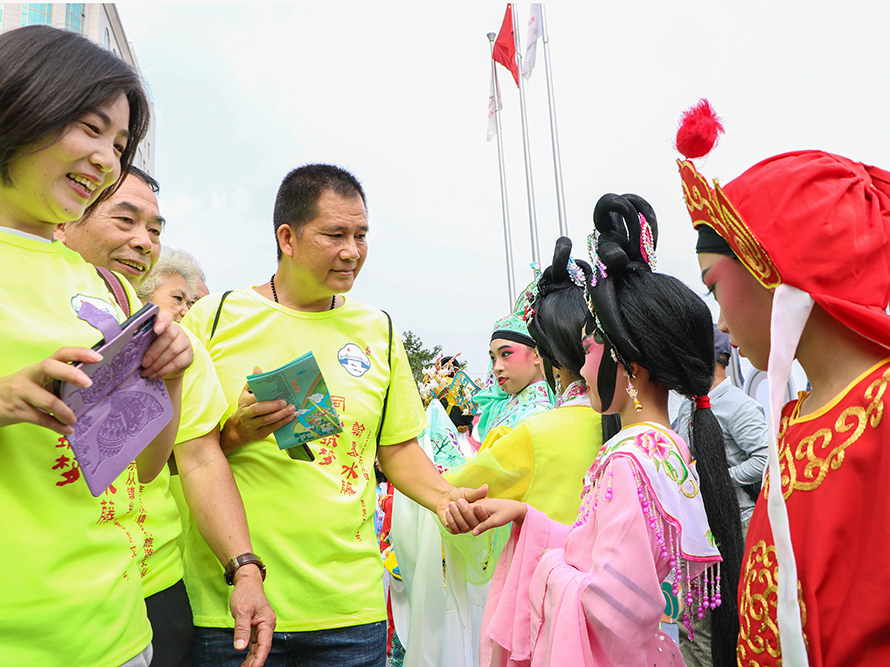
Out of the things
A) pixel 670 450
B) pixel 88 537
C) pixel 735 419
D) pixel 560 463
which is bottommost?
pixel 735 419

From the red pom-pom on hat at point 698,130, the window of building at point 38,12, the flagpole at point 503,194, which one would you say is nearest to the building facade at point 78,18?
the window of building at point 38,12

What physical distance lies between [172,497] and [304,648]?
66 cm

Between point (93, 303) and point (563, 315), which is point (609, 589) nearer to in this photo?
point (563, 315)

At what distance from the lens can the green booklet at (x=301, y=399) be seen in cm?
217

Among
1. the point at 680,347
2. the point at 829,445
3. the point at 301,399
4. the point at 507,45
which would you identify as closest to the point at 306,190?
the point at 301,399

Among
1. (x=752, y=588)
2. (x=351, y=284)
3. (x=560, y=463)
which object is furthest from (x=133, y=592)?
(x=560, y=463)

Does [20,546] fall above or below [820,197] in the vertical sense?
below

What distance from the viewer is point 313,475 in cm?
238

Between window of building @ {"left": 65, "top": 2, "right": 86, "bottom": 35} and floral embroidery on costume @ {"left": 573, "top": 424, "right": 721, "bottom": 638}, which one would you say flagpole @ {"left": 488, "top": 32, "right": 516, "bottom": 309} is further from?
window of building @ {"left": 65, "top": 2, "right": 86, "bottom": 35}

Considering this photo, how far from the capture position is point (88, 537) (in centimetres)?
136

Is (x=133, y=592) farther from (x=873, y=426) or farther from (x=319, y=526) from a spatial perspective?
(x=873, y=426)

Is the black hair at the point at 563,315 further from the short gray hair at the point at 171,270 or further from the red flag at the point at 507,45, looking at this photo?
the red flag at the point at 507,45

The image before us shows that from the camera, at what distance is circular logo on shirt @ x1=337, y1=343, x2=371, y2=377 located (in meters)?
2.60

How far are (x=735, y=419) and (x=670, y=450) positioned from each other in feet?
8.16
